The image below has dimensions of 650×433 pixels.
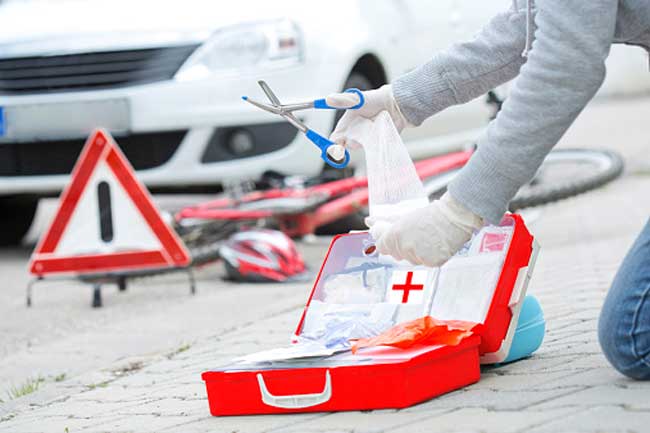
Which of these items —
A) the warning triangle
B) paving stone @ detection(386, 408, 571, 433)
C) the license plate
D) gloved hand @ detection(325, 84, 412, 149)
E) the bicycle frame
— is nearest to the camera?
paving stone @ detection(386, 408, 571, 433)

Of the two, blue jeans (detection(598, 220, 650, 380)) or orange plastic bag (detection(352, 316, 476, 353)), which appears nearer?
blue jeans (detection(598, 220, 650, 380))

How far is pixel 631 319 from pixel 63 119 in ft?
14.0

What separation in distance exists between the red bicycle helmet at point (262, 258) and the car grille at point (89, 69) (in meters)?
1.09

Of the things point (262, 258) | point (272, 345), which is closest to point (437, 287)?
point (272, 345)

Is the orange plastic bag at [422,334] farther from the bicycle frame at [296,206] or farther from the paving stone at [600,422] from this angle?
the bicycle frame at [296,206]

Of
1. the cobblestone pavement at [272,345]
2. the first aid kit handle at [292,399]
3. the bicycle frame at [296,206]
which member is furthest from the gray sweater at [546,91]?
the bicycle frame at [296,206]

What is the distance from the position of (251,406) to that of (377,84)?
4.31 metres

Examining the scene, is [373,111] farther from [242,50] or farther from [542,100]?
[242,50]

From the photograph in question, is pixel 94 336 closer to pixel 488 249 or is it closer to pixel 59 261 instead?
pixel 59 261

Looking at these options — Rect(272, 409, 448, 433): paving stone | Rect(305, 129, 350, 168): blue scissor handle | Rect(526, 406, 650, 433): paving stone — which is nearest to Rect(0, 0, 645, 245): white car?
Rect(305, 129, 350, 168): blue scissor handle

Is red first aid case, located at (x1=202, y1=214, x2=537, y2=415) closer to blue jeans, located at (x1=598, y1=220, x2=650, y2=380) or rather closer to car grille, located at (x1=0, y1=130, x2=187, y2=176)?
blue jeans, located at (x1=598, y1=220, x2=650, y2=380)

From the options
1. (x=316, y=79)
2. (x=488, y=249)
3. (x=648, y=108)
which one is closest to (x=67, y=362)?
(x=488, y=249)

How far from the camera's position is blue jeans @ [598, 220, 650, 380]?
2869mm

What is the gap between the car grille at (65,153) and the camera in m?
6.64
